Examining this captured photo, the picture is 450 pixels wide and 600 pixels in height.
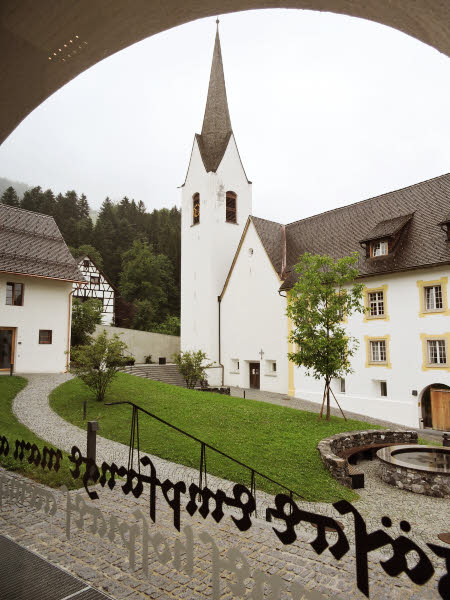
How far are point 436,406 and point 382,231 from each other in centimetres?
851

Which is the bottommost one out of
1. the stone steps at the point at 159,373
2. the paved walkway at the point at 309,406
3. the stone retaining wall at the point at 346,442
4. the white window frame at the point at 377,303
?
the paved walkway at the point at 309,406

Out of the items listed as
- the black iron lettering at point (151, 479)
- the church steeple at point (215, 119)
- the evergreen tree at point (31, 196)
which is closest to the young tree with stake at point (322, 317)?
the evergreen tree at point (31, 196)

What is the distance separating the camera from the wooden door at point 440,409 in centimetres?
1733

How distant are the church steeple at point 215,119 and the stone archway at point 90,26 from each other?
3068 cm

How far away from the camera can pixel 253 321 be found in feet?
88.2

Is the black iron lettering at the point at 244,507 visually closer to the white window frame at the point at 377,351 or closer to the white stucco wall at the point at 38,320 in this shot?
the white window frame at the point at 377,351

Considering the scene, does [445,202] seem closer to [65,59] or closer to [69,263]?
[69,263]

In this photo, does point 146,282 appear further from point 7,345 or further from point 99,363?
point 99,363

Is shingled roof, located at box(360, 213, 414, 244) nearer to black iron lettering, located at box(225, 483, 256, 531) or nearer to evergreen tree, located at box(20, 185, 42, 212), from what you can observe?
evergreen tree, located at box(20, 185, 42, 212)

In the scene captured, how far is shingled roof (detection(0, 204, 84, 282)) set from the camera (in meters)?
20.7

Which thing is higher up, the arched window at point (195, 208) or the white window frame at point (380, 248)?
the arched window at point (195, 208)

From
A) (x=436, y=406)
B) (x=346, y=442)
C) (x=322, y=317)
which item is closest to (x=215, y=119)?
(x=322, y=317)

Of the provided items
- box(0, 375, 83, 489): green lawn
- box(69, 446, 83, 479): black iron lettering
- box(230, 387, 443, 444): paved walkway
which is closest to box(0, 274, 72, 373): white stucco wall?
box(0, 375, 83, 489): green lawn

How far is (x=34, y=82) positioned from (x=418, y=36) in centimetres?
210
